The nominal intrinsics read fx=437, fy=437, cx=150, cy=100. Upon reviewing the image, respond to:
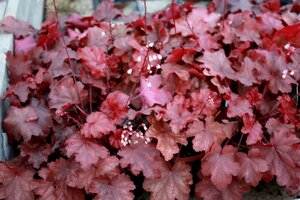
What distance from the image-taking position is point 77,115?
6.74ft

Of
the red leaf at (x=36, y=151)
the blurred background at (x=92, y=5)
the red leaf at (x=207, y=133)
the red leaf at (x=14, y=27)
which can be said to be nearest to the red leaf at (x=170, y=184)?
the red leaf at (x=207, y=133)

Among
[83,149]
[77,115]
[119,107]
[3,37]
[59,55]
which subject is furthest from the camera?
[3,37]

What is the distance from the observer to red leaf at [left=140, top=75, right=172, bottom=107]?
1981 millimetres

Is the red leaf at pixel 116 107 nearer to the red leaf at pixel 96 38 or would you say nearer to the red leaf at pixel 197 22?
the red leaf at pixel 96 38

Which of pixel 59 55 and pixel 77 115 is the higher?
pixel 59 55

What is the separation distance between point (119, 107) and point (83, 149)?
10.0 inches

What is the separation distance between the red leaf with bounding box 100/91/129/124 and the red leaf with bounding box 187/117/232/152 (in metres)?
0.30

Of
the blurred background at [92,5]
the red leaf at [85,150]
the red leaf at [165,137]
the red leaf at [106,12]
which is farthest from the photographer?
the blurred background at [92,5]

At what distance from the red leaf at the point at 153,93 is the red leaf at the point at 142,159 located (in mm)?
226

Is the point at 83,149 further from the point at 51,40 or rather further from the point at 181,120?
the point at 51,40

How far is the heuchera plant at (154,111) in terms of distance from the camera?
1.81 metres

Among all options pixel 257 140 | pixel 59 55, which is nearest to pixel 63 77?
pixel 59 55

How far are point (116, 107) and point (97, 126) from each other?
0.15 m

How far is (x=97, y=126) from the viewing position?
5.91 ft
